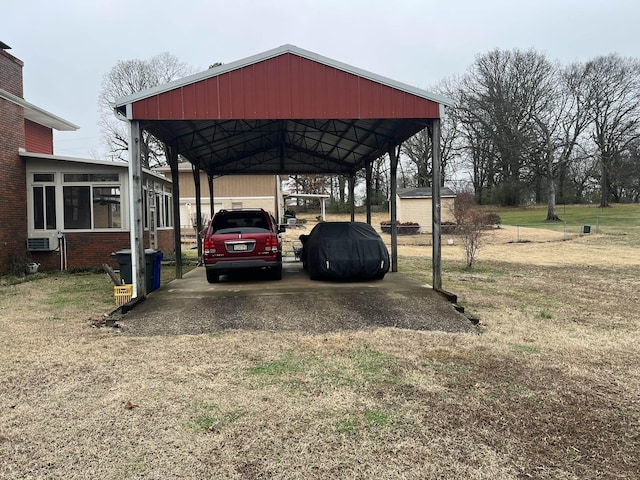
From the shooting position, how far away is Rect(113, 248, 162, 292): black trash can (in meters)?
8.85

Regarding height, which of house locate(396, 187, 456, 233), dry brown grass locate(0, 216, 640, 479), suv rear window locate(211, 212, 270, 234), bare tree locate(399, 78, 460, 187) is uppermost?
bare tree locate(399, 78, 460, 187)

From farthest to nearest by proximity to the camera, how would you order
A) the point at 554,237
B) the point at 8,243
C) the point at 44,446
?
the point at 554,237 < the point at 8,243 < the point at 44,446

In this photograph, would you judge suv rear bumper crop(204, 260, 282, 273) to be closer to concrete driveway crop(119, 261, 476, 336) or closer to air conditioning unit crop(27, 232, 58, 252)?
concrete driveway crop(119, 261, 476, 336)

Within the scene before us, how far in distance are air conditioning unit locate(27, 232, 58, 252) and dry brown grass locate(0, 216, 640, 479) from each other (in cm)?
689

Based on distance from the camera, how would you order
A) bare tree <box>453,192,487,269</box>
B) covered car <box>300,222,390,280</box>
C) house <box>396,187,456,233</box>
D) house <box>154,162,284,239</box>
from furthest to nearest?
1. house <box>396,187,456,233</box>
2. house <box>154,162,284,239</box>
3. bare tree <box>453,192,487,269</box>
4. covered car <box>300,222,390,280</box>

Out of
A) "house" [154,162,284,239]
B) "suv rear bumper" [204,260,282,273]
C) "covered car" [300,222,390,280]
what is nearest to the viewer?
"suv rear bumper" [204,260,282,273]

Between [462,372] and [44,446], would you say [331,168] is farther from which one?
[44,446]

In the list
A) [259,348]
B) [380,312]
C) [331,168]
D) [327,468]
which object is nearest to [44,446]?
[327,468]

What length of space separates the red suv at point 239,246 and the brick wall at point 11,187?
6738 mm

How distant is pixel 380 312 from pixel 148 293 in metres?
4.59

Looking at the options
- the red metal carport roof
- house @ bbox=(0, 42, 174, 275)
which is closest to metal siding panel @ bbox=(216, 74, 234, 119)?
the red metal carport roof

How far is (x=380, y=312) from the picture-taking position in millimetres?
7461

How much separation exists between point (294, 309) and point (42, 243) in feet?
32.0

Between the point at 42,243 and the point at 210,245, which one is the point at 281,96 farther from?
the point at 42,243
